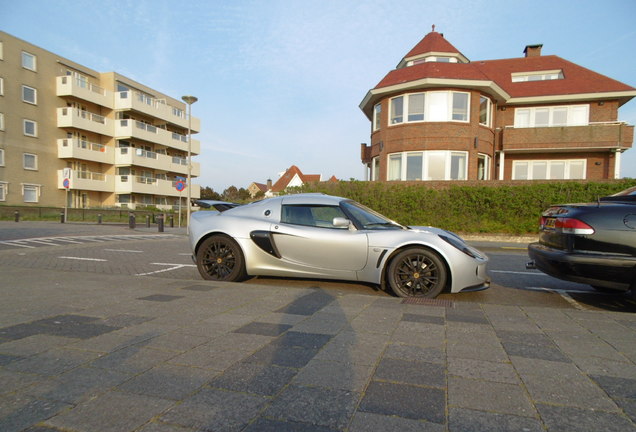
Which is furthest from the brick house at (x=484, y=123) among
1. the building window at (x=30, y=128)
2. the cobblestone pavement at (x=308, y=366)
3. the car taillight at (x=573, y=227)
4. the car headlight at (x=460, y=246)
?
the building window at (x=30, y=128)

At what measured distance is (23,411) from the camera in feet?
6.59

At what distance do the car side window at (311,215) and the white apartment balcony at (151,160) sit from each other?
40.3 metres

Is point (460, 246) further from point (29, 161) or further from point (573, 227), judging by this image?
point (29, 161)

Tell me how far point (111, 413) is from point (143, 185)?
1719 inches

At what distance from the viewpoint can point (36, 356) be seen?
108 inches

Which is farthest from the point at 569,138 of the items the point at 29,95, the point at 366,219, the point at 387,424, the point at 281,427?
the point at 29,95

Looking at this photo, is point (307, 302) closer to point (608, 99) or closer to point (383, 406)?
point (383, 406)

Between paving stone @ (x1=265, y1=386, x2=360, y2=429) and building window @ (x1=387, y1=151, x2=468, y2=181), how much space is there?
18.8 meters

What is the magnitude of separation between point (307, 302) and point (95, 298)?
2.52 m

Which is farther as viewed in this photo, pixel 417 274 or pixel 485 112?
pixel 485 112

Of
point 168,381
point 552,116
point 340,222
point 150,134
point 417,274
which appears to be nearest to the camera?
point 168,381

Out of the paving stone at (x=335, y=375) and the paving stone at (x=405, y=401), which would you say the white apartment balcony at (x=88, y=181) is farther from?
the paving stone at (x=405, y=401)

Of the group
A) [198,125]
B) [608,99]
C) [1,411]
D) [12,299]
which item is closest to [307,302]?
[1,411]

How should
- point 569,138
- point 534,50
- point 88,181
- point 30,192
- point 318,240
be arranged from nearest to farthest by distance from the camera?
point 318,240 → point 569,138 → point 534,50 → point 30,192 → point 88,181
